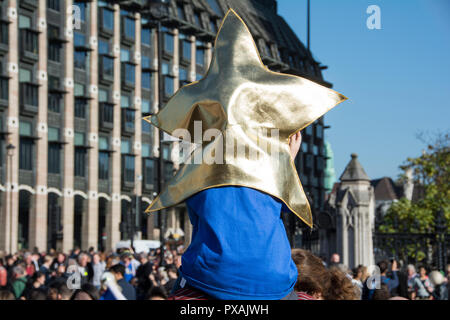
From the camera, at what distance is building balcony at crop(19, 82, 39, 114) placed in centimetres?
4619

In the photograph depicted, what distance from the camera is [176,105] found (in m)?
2.91

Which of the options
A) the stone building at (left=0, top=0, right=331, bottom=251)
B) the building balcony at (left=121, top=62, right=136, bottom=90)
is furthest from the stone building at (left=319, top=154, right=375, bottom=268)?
the building balcony at (left=121, top=62, right=136, bottom=90)

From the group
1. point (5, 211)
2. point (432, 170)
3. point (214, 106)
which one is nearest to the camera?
point (214, 106)

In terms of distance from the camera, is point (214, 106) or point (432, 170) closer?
point (214, 106)

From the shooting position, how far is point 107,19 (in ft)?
176

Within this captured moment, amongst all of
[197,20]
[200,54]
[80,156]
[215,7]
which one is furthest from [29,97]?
[215,7]

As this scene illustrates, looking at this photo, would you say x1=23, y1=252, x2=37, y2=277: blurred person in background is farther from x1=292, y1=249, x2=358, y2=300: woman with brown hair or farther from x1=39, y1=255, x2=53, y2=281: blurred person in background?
x1=292, y1=249, x2=358, y2=300: woman with brown hair

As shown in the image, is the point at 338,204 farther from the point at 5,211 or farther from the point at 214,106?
the point at 5,211

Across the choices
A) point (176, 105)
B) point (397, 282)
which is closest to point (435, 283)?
point (397, 282)

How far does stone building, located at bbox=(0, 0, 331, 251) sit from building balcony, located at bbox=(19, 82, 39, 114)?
0.08 metres

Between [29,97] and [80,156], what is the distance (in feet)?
21.1

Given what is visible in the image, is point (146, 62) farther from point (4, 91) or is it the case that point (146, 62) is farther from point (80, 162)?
point (4, 91)

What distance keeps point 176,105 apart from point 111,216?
169 feet
